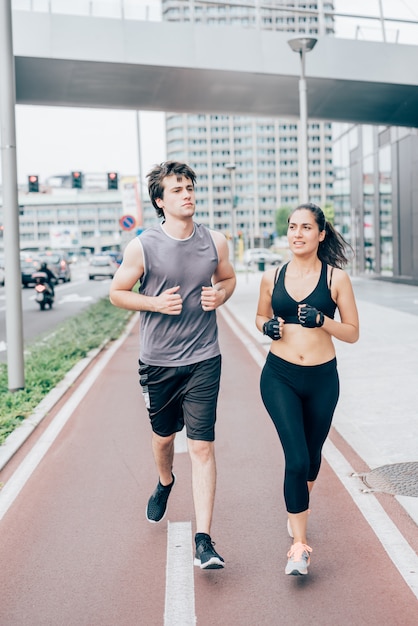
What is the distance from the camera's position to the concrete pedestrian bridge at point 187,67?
20812 mm

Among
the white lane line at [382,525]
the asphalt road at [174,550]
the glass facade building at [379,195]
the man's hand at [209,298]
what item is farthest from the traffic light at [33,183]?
the man's hand at [209,298]

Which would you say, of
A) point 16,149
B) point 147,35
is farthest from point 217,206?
point 16,149

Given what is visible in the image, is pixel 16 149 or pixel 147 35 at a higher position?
pixel 147 35

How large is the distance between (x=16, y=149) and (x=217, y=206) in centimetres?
16270

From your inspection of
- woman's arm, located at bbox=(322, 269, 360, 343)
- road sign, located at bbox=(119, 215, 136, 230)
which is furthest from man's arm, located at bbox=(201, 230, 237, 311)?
road sign, located at bbox=(119, 215, 136, 230)

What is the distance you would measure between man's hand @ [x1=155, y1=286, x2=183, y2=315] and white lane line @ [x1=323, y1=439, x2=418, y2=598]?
163cm

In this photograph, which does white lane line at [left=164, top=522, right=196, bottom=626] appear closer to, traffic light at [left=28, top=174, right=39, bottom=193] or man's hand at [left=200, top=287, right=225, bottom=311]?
man's hand at [left=200, top=287, right=225, bottom=311]

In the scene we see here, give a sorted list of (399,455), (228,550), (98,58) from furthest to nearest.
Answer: (98,58)
(399,455)
(228,550)

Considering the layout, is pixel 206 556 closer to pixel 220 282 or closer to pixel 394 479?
pixel 220 282

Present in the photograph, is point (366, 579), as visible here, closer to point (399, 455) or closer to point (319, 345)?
point (319, 345)

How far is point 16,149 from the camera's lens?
970cm

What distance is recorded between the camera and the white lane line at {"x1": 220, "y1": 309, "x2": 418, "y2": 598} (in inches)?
165

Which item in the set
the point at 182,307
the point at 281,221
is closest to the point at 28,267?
the point at 182,307

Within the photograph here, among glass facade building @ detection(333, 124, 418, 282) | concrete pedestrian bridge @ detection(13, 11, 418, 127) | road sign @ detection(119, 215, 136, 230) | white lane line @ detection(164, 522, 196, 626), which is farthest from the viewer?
glass facade building @ detection(333, 124, 418, 282)
